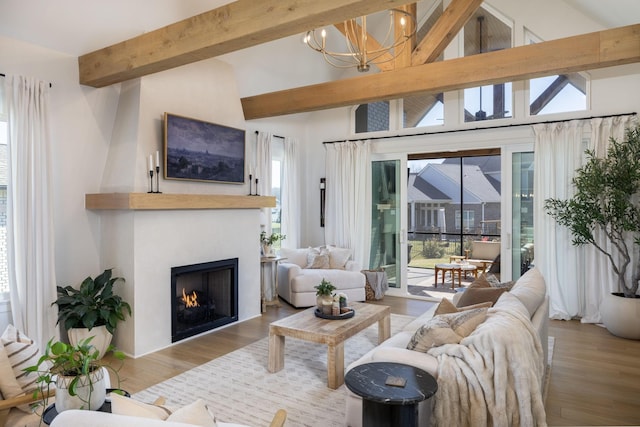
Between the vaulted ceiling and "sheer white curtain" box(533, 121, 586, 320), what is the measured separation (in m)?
1.35

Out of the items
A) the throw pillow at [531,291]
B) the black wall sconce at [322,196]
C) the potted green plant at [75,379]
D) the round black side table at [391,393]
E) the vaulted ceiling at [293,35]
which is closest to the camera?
the potted green plant at [75,379]

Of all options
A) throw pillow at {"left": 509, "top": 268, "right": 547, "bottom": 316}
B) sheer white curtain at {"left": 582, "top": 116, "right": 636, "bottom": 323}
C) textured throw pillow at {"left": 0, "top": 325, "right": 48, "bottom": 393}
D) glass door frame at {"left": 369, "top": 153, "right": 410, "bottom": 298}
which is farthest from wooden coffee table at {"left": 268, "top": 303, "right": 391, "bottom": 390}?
sheer white curtain at {"left": 582, "top": 116, "right": 636, "bottom": 323}

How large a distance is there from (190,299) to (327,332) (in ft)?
6.80

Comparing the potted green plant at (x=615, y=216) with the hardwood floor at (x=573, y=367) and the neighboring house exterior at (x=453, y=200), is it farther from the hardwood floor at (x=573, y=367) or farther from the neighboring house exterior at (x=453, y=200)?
the neighboring house exterior at (x=453, y=200)

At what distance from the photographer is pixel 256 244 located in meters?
5.57

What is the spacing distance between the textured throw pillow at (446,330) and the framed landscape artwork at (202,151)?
3038mm

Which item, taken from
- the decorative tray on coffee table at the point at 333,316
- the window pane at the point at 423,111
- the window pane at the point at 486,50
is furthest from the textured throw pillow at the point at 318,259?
the window pane at the point at 486,50

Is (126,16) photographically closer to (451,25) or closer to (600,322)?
(451,25)

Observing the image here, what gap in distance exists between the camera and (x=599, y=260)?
5.08 metres

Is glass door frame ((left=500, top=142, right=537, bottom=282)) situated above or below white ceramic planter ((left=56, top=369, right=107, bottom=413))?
above

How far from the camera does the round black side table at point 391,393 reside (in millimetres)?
1973

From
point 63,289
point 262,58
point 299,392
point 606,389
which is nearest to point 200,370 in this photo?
point 299,392

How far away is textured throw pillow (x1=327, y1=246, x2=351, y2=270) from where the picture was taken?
651 cm

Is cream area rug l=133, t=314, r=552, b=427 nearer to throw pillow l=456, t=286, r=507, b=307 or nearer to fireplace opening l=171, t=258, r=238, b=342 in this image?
fireplace opening l=171, t=258, r=238, b=342
